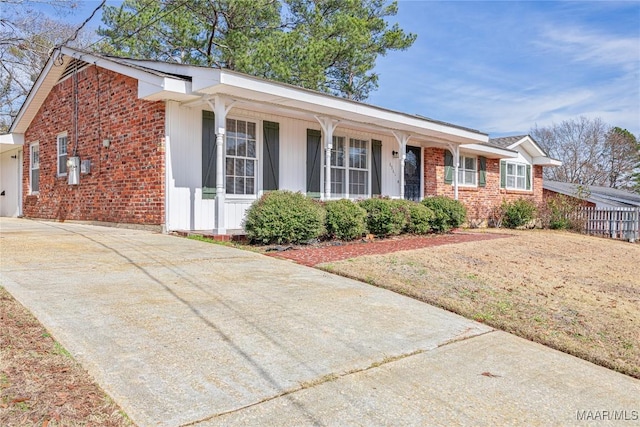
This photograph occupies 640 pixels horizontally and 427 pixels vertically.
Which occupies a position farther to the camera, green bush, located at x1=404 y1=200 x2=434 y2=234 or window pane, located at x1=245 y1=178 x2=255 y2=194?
green bush, located at x1=404 y1=200 x2=434 y2=234

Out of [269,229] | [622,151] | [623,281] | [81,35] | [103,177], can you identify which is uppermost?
[81,35]

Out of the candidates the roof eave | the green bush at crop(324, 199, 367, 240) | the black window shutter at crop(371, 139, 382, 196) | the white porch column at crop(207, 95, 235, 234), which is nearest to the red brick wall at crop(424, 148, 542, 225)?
the roof eave

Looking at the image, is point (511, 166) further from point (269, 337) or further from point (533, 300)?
point (269, 337)

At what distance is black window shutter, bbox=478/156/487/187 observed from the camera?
19344 mm

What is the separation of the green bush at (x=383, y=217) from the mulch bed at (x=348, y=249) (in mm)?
249

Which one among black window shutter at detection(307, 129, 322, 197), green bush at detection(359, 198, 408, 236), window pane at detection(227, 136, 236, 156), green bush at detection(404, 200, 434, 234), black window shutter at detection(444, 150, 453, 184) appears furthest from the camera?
black window shutter at detection(444, 150, 453, 184)

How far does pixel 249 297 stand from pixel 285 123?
7.69 metres

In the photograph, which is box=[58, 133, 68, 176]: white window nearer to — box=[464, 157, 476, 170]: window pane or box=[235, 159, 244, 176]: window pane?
box=[235, 159, 244, 176]: window pane

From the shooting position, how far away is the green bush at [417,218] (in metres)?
11.5

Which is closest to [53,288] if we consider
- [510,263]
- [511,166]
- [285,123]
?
[510,263]

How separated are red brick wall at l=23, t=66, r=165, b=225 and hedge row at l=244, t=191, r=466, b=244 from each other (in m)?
2.67

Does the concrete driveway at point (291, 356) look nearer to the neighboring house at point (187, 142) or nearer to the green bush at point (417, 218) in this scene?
the neighboring house at point (187, 142)

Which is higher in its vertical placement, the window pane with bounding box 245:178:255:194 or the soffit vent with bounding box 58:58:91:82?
the soffit vent with bounding box 58:58:91:82

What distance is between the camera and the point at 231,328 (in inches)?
160
